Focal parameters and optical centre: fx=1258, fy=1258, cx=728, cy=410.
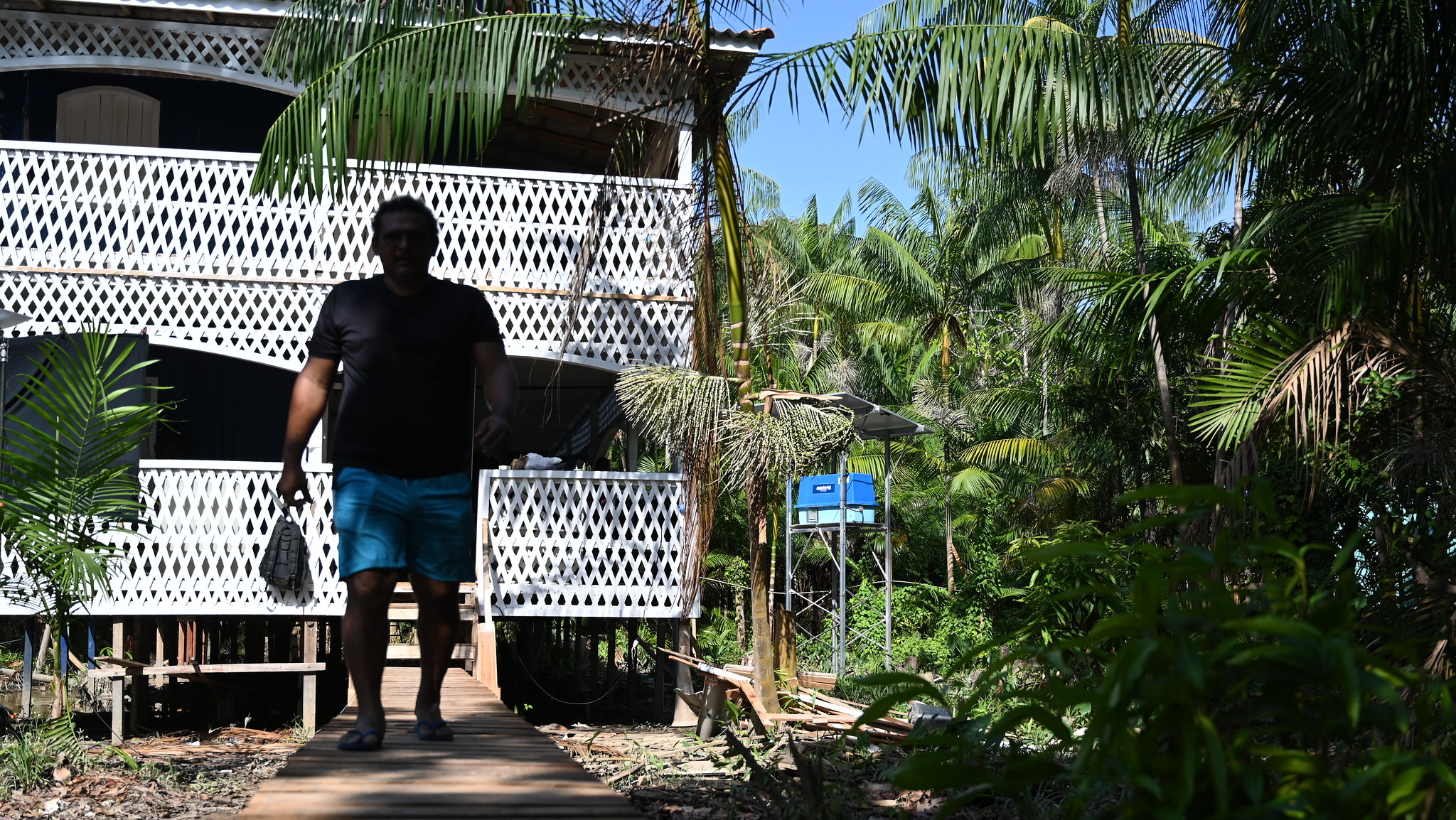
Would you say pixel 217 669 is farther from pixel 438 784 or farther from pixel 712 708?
pixel 438 784

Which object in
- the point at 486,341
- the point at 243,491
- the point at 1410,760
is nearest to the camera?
the point at 1410,760

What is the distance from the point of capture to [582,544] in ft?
37.3

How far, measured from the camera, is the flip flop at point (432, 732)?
13.1 ft

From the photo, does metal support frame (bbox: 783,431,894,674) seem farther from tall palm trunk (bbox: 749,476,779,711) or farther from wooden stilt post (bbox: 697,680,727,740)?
tall palm trunk (bbox: 749,476,779,711)

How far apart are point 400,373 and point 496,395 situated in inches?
11.6

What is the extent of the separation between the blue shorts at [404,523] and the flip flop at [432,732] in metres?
0.50

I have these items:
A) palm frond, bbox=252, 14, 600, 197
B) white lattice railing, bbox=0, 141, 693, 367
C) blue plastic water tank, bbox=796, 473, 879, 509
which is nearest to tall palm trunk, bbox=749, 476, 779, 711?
white lattice railing, bbox=0, 141, 693, 367

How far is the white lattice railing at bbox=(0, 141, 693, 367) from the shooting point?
11.2 metres

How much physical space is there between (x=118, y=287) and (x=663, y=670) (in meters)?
6.49

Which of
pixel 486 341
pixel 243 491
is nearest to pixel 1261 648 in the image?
pixel 486 341

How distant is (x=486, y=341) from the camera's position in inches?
156

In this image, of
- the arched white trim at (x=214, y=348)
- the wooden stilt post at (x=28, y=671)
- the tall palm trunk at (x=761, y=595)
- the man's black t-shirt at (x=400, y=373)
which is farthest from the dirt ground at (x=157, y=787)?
the man's black t-shirt at (x=400, y=373)

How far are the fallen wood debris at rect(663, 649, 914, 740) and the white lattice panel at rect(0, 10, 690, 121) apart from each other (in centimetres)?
499

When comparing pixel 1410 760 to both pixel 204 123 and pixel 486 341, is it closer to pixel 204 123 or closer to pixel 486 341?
pixel 486 341
